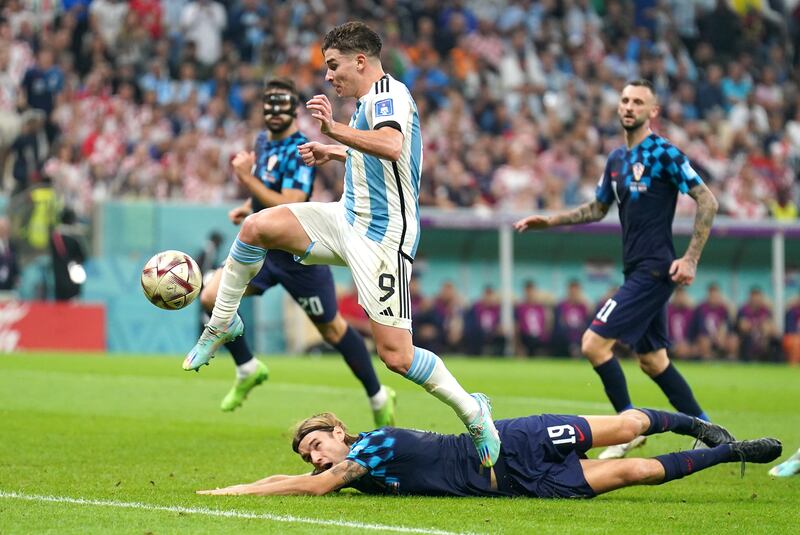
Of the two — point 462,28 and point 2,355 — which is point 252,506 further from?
point 462,28

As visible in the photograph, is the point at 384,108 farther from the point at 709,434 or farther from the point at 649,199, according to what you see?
the point at 649,199

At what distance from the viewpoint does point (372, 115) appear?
25.4 ft

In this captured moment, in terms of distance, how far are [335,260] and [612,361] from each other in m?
2.86

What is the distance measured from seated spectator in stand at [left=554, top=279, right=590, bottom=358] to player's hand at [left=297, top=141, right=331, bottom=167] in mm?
18447

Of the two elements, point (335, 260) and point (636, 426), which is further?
point (335, 260)

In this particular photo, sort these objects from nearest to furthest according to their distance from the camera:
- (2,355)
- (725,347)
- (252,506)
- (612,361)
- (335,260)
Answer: (252,506) < (335,260) < (612,361) < (2,355) < (725,347)

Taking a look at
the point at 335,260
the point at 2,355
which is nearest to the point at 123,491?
the point at 335,260

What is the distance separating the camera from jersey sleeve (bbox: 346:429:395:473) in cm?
729

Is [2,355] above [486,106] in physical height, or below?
below

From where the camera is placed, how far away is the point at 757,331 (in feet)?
86.8

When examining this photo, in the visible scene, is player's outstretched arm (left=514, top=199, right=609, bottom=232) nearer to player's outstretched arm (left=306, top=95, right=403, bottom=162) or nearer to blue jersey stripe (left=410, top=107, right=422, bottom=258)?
blue jersey stripe (left=410, top=107, right=422, bottom=258)

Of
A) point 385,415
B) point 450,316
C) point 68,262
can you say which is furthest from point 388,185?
point 450,316

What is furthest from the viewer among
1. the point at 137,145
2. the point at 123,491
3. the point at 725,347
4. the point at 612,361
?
the point at 725,347

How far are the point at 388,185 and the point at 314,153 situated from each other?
0.53m
